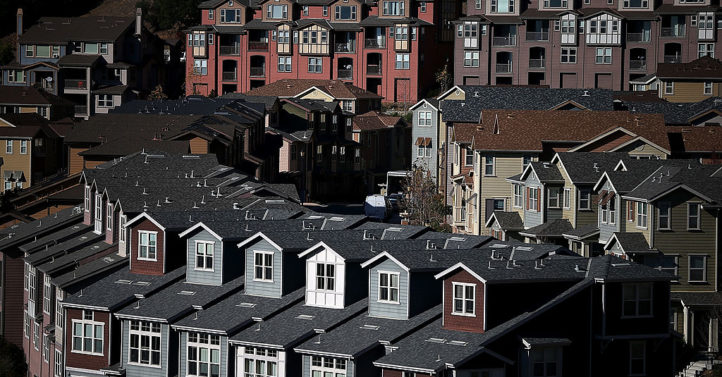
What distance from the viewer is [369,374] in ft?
167

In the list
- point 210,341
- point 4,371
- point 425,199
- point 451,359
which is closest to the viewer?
point 451,359

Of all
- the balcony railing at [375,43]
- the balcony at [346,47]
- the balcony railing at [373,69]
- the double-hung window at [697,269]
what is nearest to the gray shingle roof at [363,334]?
the double-hung window at [697,269]

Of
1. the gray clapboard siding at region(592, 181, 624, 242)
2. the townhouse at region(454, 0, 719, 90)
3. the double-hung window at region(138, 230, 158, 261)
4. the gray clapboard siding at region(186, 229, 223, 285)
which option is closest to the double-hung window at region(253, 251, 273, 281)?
the gray clapboard siding at region(186, 229, 223, 285)

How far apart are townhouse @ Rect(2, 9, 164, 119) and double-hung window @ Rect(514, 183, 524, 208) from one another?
75.2 metres

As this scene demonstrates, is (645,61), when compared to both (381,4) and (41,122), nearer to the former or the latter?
(381,4)

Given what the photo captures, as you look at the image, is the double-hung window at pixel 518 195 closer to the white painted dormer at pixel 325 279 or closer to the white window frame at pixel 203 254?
the white window frame at pixel 203 254

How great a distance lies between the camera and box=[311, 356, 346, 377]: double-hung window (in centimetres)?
5128

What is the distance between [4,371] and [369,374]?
23.2 m

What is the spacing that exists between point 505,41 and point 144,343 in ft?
303

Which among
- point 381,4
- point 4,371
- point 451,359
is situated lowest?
point 4,371

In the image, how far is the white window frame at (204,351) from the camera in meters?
55.9

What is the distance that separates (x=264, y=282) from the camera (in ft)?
188

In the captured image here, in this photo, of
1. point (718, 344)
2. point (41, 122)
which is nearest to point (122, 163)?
point (718, 344)

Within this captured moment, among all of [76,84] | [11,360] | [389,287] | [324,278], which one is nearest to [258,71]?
[76,84]
